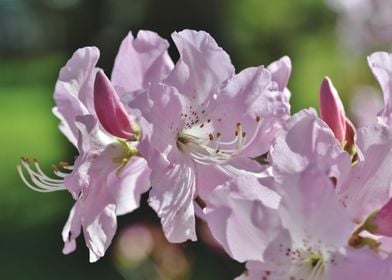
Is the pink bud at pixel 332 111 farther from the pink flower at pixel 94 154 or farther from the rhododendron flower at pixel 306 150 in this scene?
the pink flower at pixel 94 154

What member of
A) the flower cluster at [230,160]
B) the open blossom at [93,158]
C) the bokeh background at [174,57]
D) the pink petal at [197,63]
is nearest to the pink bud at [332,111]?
the flower cluster at [230,160]

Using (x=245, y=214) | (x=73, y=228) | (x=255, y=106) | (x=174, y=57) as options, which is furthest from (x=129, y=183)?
(x=174, y=57)

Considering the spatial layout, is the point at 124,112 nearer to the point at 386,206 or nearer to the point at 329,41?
the point at 386,206

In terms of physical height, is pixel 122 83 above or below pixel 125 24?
above

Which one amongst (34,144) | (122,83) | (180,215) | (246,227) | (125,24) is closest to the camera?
(246,227)

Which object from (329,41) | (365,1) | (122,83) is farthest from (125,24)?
(122,83)
